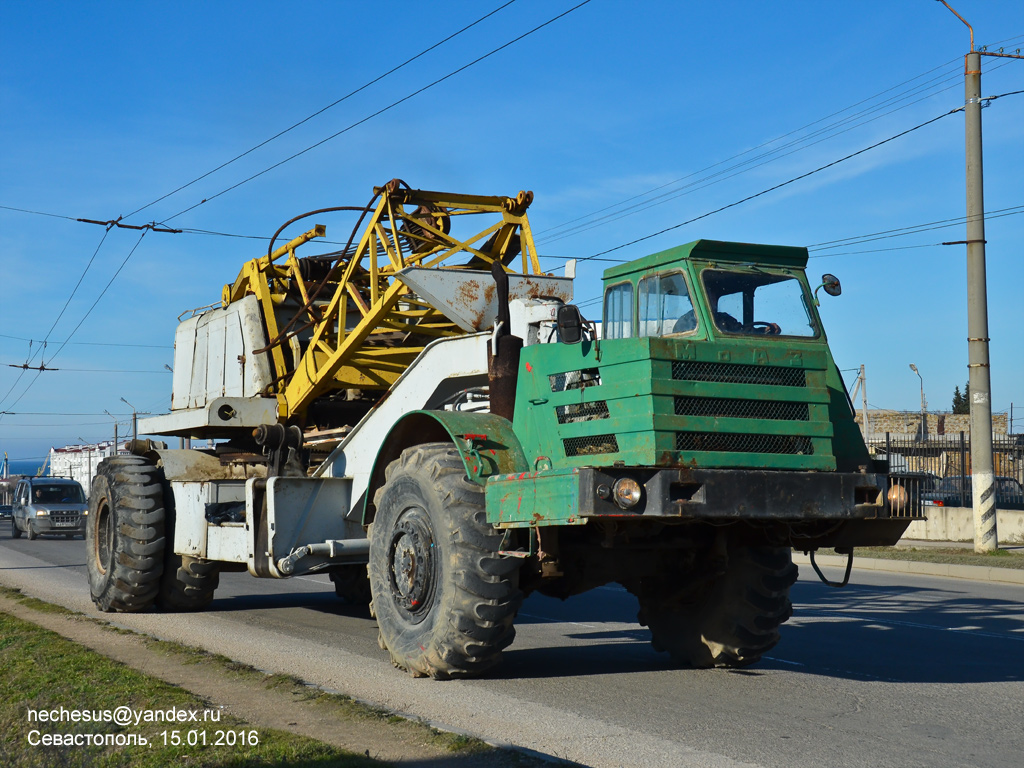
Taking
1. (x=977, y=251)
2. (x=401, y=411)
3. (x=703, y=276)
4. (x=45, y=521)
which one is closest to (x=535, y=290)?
(x=401, y=411)

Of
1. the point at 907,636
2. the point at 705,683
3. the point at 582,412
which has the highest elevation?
the point at 582,412

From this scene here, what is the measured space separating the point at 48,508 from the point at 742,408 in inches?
1236

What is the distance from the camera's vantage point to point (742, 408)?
7.35 metres

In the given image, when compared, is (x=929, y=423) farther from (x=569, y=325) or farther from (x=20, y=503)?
(x=569, y=325)

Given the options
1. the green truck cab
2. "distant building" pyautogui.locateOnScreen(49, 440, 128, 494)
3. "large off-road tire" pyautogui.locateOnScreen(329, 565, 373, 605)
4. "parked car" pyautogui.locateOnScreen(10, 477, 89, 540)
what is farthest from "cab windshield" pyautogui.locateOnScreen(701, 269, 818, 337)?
"distant building" pyautogui.locateOnScreen(49, 440, 128, 494)

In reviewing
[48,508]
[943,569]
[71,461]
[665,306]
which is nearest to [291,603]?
[665,306]

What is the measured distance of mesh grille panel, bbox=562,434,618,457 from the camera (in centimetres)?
727

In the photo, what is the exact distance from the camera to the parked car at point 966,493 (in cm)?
2598

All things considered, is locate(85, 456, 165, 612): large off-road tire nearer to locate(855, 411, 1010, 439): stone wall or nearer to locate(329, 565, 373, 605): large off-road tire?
locate(329, 565, 373, 605): large off-road tire

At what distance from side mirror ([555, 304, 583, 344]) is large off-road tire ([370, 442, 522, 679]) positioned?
4.49ft

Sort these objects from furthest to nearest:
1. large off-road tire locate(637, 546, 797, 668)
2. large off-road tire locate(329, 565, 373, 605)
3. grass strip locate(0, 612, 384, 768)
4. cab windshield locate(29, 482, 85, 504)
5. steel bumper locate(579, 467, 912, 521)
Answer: cab windshield locate(29, 482, 85, 504), large off-road tire locate(329, 565, 373, 605), large off-road tire locate(637, 546, 797, 668), steel bumper locate(579, 467, 912, 521), grass strip locate(0, 612, 384, 768)

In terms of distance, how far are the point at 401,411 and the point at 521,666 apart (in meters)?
2.45

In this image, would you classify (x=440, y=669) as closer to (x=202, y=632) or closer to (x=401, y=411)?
(x=401, y=411)

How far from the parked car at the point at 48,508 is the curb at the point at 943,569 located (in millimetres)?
23520
